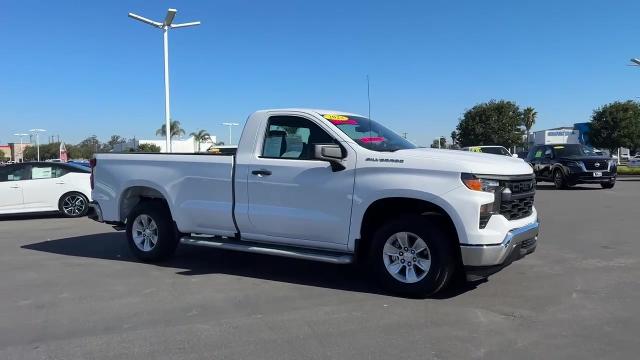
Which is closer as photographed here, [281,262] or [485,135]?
[281,262]

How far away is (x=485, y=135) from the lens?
67188mm

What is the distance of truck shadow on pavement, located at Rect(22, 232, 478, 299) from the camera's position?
647cm

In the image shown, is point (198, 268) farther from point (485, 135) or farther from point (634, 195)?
point (485, 135)

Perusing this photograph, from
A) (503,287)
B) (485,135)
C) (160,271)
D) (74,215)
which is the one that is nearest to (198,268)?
(160,271)

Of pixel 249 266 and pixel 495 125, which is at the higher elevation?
pixel 495 125

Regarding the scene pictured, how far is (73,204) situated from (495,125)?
Answer: 59.6 meters

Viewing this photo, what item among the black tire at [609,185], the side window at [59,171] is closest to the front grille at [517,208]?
the side window at [59,171]

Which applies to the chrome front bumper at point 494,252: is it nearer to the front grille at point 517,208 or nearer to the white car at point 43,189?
the front grille at point 517,208

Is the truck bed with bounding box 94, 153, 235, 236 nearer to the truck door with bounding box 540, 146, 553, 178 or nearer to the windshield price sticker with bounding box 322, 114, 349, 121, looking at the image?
the windshield price sticker with bounding box 322, 114, 349, 121

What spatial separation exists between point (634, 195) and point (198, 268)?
50.5 ft

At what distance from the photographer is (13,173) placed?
14.0 m

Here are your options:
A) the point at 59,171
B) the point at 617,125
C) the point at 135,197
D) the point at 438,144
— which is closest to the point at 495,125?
the point at 617,125

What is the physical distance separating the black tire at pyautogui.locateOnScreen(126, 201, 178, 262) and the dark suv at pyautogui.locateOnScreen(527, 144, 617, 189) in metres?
16.5

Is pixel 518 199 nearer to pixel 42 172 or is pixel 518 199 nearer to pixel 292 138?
pixel 292 138
